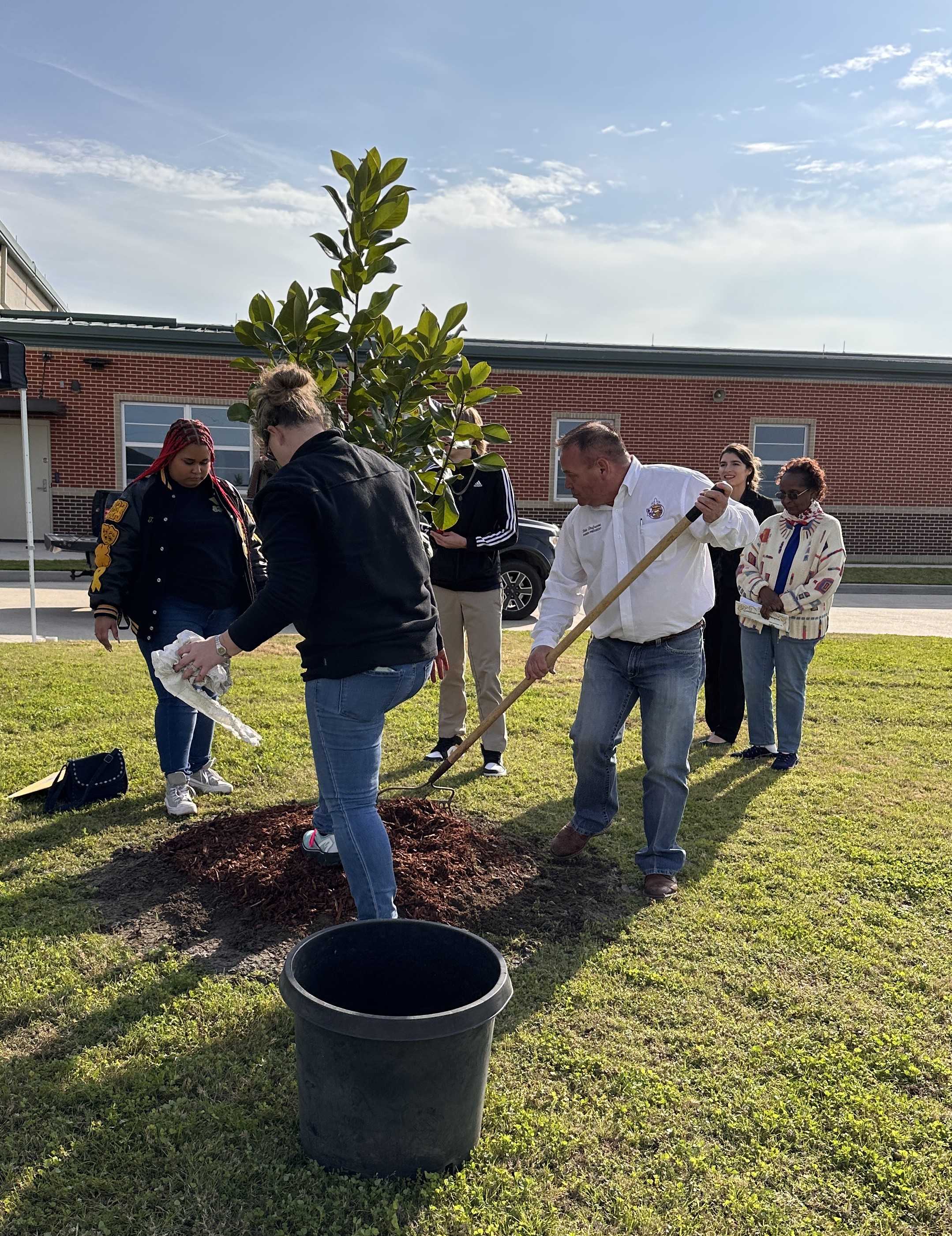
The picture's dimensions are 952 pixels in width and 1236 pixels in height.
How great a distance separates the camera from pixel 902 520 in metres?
20.9

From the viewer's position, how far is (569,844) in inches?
177

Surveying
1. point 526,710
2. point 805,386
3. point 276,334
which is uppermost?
point 805,386

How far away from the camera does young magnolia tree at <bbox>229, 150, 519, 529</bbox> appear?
366 centimetres

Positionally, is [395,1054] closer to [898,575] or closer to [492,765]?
[492,765]

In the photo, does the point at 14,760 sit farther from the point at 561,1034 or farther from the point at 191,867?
the point at 561,1034

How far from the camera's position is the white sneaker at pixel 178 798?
4938 millimetres

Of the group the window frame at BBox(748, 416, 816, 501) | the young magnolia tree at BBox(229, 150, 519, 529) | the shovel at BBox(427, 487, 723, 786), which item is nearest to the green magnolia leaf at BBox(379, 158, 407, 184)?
the young magnolia tree at BBox(229, 150, 519, 529)

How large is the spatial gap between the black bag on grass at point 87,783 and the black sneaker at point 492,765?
2113 mm

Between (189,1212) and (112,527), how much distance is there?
3191 mm

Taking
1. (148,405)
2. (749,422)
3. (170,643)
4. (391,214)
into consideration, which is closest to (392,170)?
(391,214)

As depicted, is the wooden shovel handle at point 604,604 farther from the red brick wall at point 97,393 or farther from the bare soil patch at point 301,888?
the red brick wall at point 97,393

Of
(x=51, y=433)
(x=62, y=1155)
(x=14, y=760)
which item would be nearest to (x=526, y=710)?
(x=14, y=760)

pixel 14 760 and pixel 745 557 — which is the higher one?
pixel 745 557

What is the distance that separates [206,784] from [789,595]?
3.79 meters
